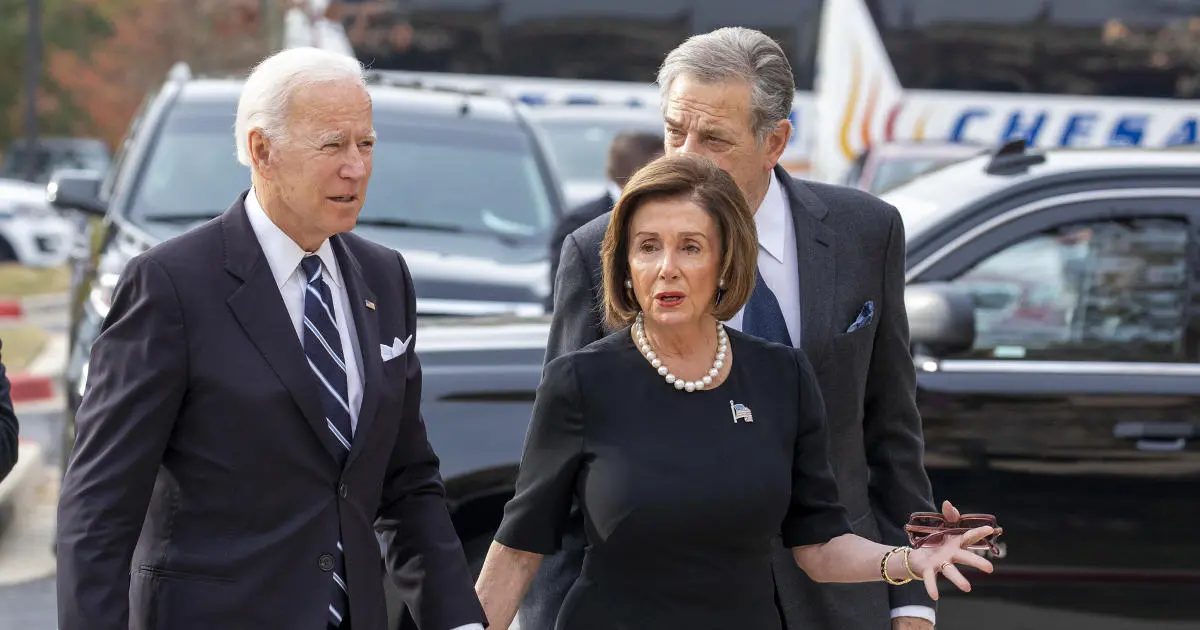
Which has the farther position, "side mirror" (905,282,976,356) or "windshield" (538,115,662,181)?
"windshield" (538,115,662,181)

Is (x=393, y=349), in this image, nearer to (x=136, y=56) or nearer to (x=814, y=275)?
(x=814, y=275)

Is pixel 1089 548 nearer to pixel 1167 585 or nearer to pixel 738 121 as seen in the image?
pixel 1167 585

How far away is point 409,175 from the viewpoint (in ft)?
26.8

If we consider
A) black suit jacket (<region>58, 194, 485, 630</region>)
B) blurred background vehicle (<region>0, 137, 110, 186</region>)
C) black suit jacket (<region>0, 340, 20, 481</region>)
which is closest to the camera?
black suit jacket (<region>58, 194, 485, 630</region>)

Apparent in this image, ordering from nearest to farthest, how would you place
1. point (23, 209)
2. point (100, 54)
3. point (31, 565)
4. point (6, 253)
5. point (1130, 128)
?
point (31, 565) → point (1130, 128) → point (23, 209) → point (6, 253) → point (100, 54)

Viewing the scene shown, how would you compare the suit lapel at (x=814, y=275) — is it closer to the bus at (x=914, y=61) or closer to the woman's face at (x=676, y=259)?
the woman's face at (x=676, y=259)

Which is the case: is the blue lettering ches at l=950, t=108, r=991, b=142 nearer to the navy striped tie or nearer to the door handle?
the door handle

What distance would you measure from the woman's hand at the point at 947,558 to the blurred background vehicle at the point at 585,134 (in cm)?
1188

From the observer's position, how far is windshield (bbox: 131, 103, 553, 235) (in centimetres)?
779

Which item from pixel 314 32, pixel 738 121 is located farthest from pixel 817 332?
pixel 314 32

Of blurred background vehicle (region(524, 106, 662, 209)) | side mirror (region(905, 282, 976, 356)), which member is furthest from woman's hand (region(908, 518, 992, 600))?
blurred background vehicle (region(524, 106, 662, 209))

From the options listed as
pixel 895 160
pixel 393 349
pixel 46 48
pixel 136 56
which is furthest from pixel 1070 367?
pixel 46 48

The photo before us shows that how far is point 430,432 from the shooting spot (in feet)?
15.8

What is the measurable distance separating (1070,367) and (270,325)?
268cm
